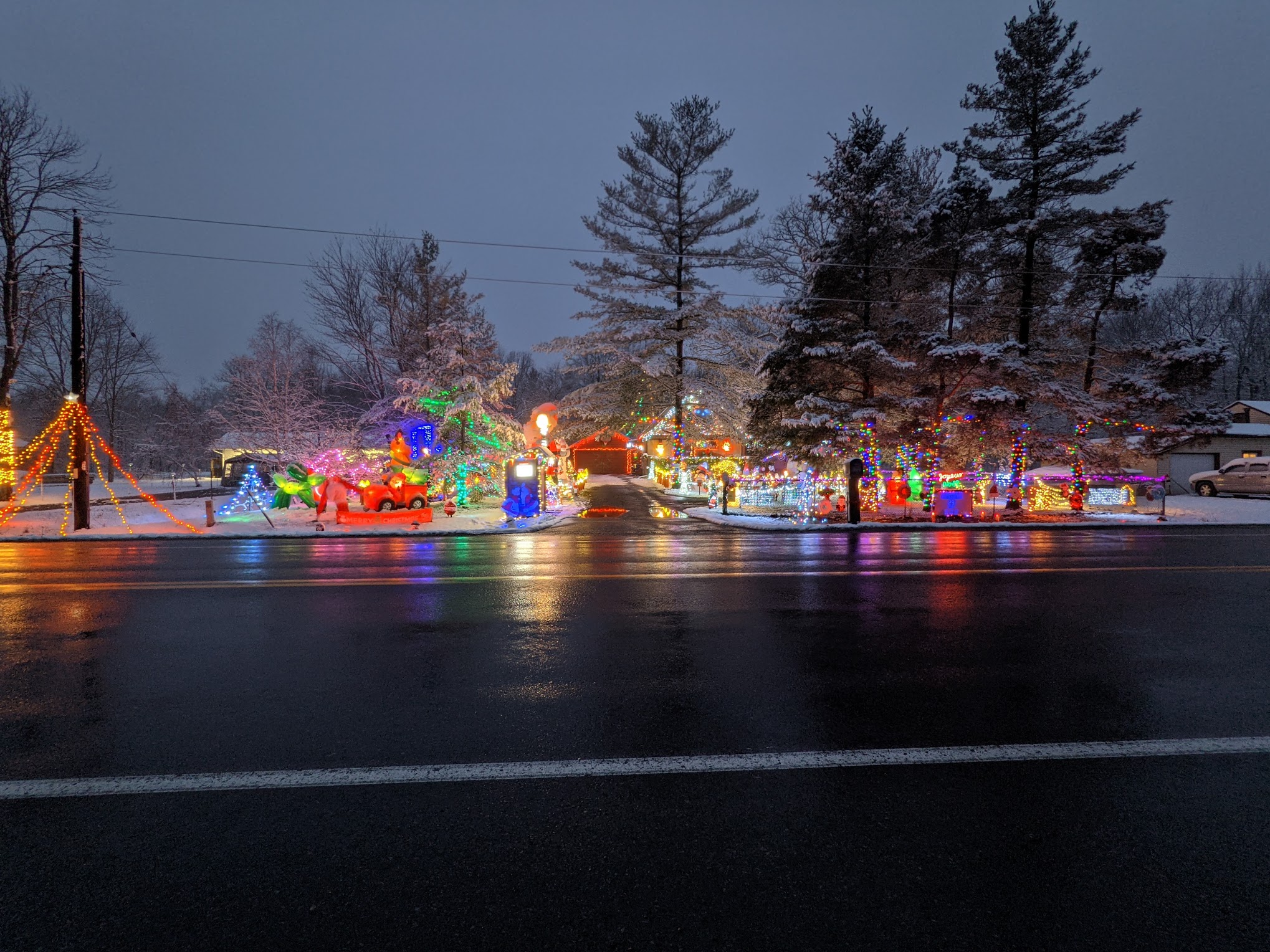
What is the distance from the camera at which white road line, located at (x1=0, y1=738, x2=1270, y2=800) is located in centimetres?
368

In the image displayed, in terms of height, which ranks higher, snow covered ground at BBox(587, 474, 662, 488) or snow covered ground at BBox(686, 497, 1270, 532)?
snow covered ground at BBox(587, 474, 662, 488)

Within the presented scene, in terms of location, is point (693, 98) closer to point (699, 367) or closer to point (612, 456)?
point (699, 367)

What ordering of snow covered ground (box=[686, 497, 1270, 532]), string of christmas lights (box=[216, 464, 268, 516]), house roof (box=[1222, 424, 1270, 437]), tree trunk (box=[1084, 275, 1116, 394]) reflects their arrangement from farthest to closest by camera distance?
house roof (box=[1222, 424, 1270, 437]) < tree trunk (box=[1084, 275, 1116, 394]) < string of christmas lights (box=[216, 464, 268, 516]) < snow covered ground (box=[686, 497, 1270, 532])

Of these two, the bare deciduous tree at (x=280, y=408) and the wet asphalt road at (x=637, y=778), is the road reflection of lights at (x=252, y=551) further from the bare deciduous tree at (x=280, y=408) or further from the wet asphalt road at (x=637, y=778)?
the bare deciduous tree at (x=280, y=408)

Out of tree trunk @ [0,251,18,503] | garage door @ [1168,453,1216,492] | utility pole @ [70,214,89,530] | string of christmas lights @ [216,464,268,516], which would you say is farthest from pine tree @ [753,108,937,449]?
tree trunk @ [0,251,18,503]

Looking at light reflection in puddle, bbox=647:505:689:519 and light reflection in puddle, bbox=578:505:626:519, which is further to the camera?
light reflection in puddle, bbox=578:505:626:519

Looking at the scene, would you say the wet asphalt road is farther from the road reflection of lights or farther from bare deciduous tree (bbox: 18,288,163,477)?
bare deciduous tree (bbox: 18,288,163,477)

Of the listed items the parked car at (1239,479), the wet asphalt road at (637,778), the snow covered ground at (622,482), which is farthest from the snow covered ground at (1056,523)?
the snow covered ground at (622,482)

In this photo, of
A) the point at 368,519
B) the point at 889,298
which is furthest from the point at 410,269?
the point at 889,298

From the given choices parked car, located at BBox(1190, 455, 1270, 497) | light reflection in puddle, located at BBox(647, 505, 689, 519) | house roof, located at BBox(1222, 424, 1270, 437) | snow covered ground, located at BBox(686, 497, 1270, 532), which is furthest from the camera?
house roof, located at BBox(1222, 424, 1270, 437)

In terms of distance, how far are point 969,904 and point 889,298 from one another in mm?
22209

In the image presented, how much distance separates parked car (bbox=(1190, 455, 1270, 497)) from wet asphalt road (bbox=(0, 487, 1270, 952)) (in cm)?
2745

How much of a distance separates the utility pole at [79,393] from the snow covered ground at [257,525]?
0.77 meters

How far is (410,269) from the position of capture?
31625mm
